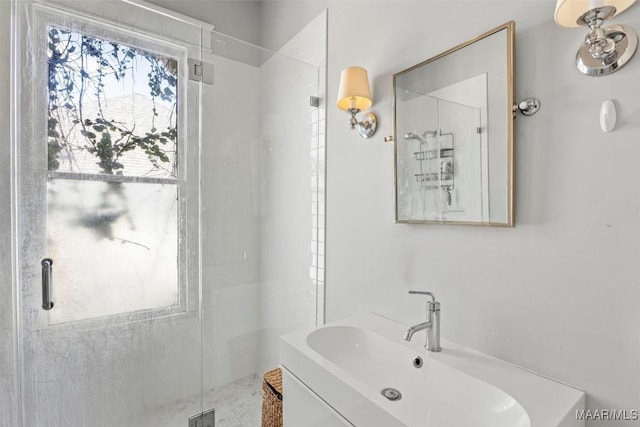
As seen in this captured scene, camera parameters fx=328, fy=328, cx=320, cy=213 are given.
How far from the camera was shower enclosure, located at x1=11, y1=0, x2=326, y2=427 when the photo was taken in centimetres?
141

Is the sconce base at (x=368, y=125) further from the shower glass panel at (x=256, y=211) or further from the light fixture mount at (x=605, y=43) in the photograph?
the light fixture mount at (x=605, y=43)

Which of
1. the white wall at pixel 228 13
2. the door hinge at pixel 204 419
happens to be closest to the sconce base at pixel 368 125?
the white wall at pixel 228 13

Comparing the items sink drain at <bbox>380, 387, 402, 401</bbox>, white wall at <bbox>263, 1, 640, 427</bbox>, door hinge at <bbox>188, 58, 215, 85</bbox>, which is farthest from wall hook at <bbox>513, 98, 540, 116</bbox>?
door hinge at <bbox>188, 58, 215, 85</bbox>

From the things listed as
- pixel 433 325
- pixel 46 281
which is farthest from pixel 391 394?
pixel 46 281

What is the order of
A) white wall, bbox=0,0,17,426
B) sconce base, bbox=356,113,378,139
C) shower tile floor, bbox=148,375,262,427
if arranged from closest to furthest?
white wall, bbox=0,0,17,426, sconce base, bbox=356,113,378,139, shower tile floor, bbox=148,375,262,427

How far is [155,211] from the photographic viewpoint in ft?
5.35

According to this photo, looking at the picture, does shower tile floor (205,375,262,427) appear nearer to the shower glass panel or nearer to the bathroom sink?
the shower glass panel

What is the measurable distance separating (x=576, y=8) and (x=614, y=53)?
0.47 feet

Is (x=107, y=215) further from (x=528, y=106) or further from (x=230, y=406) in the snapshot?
(x=528, y=106)

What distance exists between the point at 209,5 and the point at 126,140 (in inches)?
48.9

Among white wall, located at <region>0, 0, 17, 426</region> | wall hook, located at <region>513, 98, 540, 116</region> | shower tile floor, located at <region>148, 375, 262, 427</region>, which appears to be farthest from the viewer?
shower tile floor, located at <region>148, 375, 262, 427</region>

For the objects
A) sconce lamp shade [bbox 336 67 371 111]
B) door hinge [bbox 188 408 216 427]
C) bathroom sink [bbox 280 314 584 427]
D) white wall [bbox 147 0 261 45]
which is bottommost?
door hinge [bbox 188 408 216 427]

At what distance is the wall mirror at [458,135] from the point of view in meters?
1.02

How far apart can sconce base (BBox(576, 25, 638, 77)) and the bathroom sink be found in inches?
32.8
